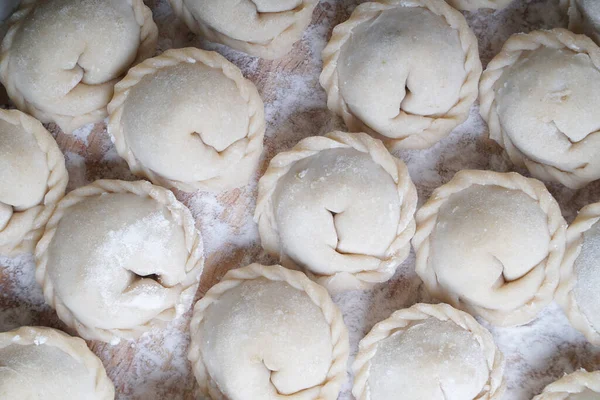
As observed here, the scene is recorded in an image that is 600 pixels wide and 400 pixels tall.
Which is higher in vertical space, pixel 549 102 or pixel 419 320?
pixel 549 102

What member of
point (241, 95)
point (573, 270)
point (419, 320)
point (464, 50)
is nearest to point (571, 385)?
point (573, 270)

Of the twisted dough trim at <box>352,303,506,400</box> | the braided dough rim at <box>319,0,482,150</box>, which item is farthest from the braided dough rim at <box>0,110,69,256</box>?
the twisted dough trim at <box>352,303,506,400</box>

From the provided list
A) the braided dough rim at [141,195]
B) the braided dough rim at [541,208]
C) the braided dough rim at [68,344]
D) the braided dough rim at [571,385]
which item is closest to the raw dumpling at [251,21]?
the braided dough rim at [141,195]

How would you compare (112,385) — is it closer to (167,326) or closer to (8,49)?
(167,326)

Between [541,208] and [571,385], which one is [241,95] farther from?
[571,385]

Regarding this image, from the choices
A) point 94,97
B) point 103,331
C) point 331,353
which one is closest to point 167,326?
point 103,331

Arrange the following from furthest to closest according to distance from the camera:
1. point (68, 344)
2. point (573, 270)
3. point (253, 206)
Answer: point (253, 206) < point (573, 270) < point (68, 344)

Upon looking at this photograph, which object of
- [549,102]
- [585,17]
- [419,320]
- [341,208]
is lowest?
[419,320]
